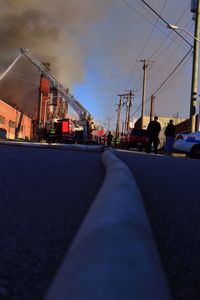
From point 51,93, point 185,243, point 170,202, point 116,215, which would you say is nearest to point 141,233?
point 116,215

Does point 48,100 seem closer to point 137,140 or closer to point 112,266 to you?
point 137,140

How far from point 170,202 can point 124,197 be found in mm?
1851

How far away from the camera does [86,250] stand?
6.49ft

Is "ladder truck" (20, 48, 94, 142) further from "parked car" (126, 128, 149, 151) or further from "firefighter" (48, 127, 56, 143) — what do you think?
"parked car" (126, 128, 149, 151)

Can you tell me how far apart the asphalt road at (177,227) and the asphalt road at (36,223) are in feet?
1.94

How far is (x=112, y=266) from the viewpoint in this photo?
172cm

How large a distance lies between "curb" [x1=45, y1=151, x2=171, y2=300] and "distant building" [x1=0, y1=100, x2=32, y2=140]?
50597 millimetres

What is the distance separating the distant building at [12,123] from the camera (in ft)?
180

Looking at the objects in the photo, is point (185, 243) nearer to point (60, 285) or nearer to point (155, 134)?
point (60, 285)

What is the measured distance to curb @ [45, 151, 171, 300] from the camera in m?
1.55

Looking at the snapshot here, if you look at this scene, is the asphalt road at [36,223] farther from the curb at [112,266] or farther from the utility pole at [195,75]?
the utility pole at [195,75]

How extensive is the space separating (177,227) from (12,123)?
5868 centimetres

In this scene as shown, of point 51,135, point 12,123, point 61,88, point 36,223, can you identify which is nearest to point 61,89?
point 61,88

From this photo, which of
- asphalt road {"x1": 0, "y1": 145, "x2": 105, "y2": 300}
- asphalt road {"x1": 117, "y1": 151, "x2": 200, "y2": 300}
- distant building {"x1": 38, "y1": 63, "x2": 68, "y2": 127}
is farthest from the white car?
distant building {"x1": 38, "y1": 63, "x2": 68, "y2": 127}
